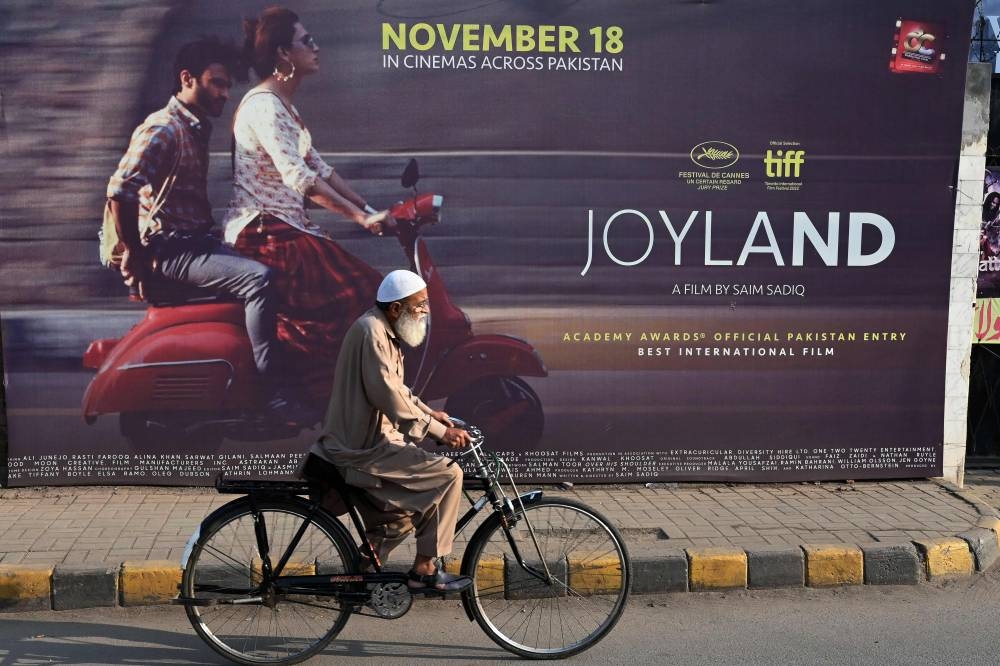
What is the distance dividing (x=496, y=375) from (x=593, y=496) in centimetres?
107

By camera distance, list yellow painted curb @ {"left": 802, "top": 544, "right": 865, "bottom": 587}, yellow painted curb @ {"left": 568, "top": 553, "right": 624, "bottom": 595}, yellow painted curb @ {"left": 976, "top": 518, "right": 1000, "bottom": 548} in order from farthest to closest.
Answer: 1. yellow painted curb @ {"left": 976, "top": 518, "right": 1000, "bottom": 548}
2. yellow painted curb @ {"left": 802, "top": 544, "right": 865, "bottom": 587}
3. yellow painted curb @ {"left": 568, "top": 553, "right": 624, "bottom": 595}

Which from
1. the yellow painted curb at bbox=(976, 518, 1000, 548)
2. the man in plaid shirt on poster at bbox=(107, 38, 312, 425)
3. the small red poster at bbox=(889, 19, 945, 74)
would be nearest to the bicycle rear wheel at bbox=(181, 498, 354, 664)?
the man in plaid shirt on poster at bbox=(107, 38, 312, 425)

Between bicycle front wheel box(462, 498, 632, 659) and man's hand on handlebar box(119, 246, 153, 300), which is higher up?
man's hand on handlebar box(119, 246, 153, 300)

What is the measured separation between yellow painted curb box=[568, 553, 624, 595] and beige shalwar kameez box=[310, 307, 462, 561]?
1.90 feet

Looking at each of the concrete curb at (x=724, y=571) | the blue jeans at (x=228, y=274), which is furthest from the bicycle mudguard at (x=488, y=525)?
the blue jeans at (x=228, y=274)

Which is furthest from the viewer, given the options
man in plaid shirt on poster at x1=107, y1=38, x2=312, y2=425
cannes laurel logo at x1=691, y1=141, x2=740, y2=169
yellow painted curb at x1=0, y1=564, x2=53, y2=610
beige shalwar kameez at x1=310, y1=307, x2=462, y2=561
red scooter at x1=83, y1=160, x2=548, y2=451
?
cannes laurel logo at x1=691, y1=141, x2=740, y2=169

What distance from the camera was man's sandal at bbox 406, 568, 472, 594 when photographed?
12.4 feet

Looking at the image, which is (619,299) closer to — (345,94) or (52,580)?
(345,94)

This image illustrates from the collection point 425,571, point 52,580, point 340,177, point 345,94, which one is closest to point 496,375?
point 340,177

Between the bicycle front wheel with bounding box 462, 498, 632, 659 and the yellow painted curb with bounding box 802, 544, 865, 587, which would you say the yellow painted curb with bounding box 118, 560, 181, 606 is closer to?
the bicycle front wheel with bounding box 462, 498, 632, 659

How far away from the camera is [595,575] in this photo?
391 cm

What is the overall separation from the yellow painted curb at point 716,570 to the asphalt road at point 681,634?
0.06 m

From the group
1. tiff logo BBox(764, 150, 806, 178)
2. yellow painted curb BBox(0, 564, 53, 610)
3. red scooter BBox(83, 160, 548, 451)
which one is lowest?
yellow painted curb BBox(0, 564, 53, 610)

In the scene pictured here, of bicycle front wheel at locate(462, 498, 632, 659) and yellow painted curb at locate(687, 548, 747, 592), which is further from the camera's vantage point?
yellow painted curb at locate(687, 548, 747, 592)
